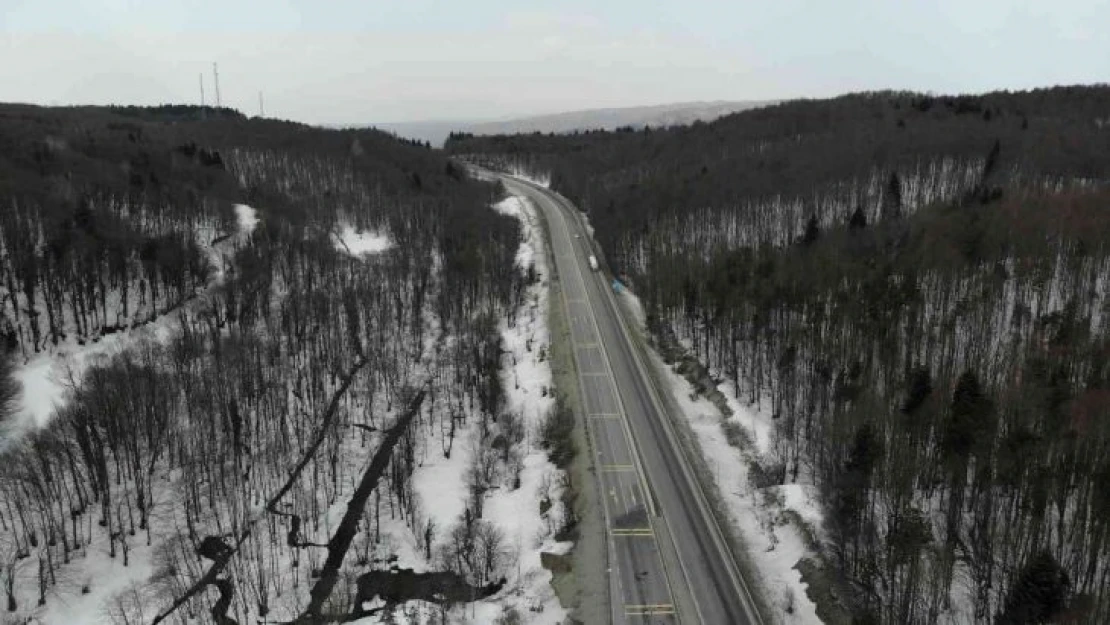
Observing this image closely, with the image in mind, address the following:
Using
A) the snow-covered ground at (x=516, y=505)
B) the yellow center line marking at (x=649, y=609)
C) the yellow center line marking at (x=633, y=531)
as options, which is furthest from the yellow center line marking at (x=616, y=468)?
the yellow center line marking at (x=649, y=609)

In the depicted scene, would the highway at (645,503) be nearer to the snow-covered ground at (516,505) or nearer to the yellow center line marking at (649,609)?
the yellow center line marking at (649,609)

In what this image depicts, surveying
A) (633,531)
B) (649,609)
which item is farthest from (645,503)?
(649,609)

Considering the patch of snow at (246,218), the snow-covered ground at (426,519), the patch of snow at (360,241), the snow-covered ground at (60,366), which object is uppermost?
the patch of snow at (246,218)

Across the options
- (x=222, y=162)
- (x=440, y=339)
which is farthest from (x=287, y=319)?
(x=222, y=162)

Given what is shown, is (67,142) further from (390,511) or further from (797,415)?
(797,415)

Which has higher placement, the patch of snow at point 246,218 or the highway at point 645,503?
the patch of snow at point 246,218

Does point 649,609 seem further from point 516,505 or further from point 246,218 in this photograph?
point 246,218
